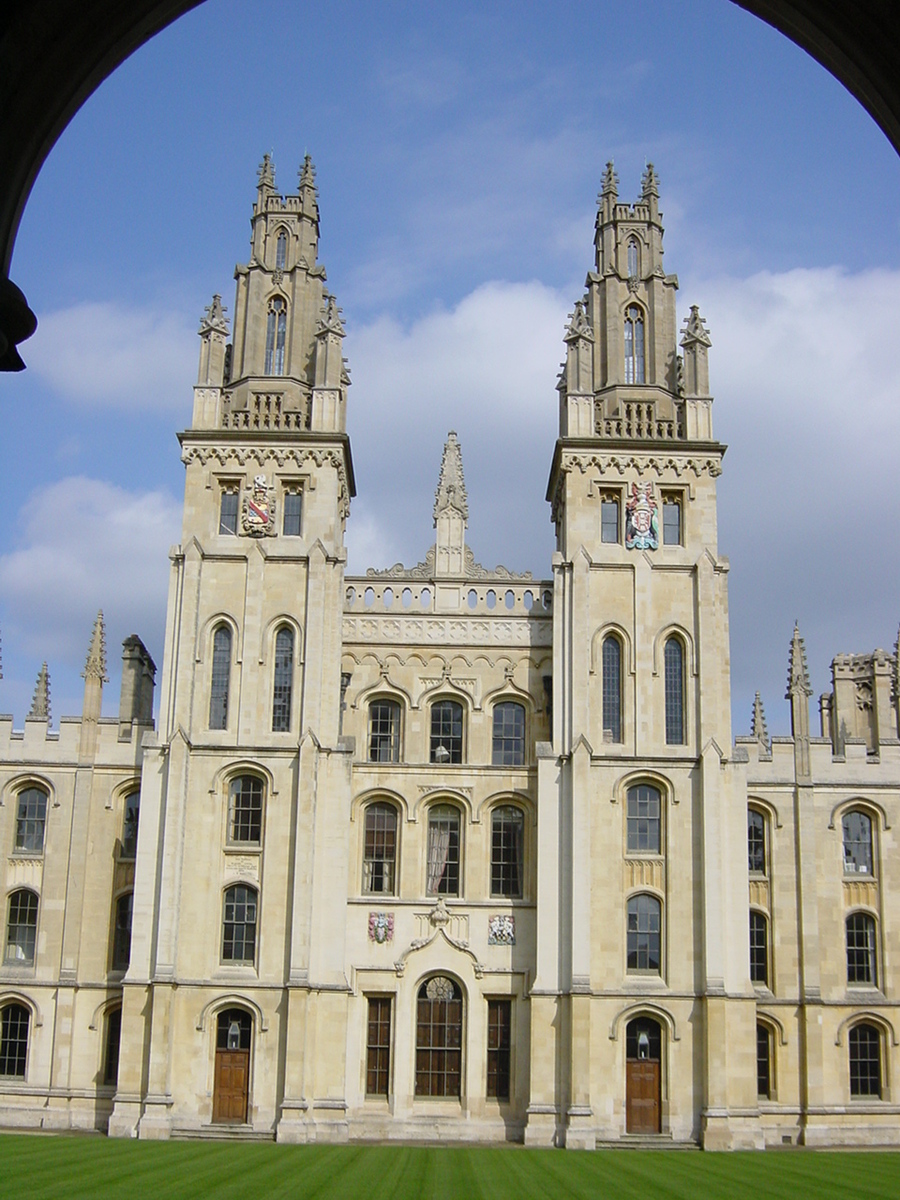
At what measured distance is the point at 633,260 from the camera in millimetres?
43531

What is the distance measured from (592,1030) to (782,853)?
8.10 metres

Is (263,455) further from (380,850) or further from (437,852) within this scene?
(437,852)

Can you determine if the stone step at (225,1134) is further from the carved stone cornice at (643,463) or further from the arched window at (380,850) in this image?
the carved stone cornice at (643,463)

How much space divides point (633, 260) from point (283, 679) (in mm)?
16671

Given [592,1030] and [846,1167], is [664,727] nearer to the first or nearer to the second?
[592,1030]

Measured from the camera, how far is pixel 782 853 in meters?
40.4

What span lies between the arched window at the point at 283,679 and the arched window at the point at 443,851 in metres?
4.73

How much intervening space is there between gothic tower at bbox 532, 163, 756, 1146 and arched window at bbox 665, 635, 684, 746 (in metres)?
0.04

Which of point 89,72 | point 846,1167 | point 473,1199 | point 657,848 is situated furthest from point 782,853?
point 89,72

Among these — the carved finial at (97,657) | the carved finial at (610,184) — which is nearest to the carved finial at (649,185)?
the carved finial at (610,184)

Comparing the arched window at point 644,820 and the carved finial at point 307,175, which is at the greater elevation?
the carved finial at point 307,175

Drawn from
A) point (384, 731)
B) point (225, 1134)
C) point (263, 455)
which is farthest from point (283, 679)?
point (225, 1134)

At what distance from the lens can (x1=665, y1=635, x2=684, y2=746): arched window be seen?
A: 126 ft

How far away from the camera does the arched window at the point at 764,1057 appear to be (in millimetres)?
39259
